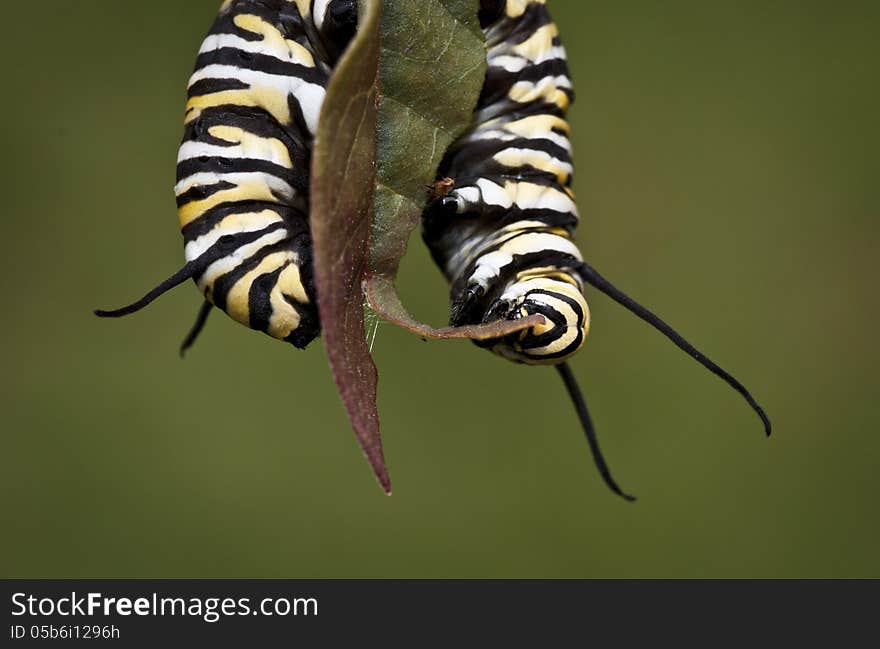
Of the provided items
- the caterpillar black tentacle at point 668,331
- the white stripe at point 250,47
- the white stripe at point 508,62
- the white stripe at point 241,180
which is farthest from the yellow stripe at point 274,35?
the caterpillar black tentacle at point 668,331

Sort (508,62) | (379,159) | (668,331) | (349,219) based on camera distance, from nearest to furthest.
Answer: (349,219), (379,159), (668,331), (508,62)

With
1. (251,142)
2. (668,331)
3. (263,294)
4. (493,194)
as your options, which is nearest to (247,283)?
(263,294)

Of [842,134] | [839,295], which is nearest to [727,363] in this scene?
[839,295]

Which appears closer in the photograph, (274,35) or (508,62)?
(274,35)

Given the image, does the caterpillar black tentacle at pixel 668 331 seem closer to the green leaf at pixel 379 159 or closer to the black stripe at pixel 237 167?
the green leaf at pixel 379 159

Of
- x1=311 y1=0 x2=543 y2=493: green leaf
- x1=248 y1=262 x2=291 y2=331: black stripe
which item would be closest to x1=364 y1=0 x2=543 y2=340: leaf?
x1=311 y1=0 x2=543 y2=493: green leaf

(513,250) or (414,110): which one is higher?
(414,110)

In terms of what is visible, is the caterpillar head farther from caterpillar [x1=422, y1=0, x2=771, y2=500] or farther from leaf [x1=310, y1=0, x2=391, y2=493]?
leaf [x1=310, y1=0, x2=391, y2=493]

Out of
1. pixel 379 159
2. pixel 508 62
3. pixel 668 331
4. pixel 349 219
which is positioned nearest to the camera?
Answer: pixel 349 219

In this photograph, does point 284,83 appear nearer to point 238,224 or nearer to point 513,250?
point 238,224
